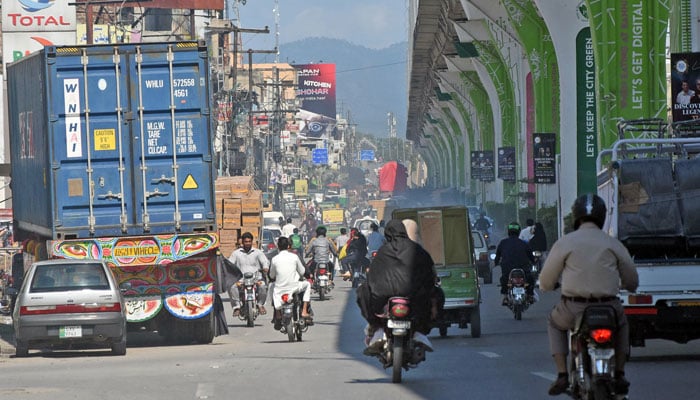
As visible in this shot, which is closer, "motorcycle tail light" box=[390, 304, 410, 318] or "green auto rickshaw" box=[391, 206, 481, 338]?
"motorcycle tail light" box=[390, 304, 410, 318]

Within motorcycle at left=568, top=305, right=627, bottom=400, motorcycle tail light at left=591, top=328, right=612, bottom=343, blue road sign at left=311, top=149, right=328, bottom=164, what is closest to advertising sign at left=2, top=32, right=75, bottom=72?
motorcycle at left=568, top=305, right=627, bottom=400

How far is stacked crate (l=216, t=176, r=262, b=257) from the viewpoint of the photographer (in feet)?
134

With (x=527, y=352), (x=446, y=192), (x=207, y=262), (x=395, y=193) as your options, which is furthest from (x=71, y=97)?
(x=395, y=193)

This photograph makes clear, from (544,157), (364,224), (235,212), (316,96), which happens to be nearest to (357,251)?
(235,212)

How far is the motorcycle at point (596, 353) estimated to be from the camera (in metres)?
8.65

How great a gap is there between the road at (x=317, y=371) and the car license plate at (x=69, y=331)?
35cm

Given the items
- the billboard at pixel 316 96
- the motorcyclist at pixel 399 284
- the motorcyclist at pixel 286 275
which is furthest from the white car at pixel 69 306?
the billboard at pixel 316 96

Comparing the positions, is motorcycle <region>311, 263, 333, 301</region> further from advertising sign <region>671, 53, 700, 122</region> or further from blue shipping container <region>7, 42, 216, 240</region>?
blue shipping container <region>7, 42, 216, 240</region>

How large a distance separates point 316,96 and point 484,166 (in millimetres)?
113722

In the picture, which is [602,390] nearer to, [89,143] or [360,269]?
[89,143]

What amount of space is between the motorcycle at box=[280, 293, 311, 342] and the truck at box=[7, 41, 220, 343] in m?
1.19

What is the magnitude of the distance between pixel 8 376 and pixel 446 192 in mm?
106429

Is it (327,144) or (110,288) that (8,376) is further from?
(327,144)

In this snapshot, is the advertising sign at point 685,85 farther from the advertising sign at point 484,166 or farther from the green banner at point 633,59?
the advertising sign at point 484,166
